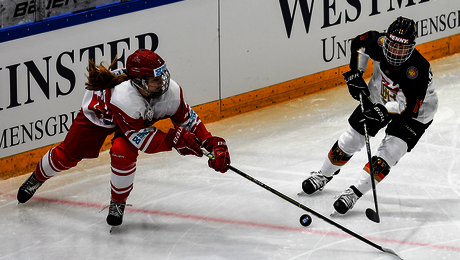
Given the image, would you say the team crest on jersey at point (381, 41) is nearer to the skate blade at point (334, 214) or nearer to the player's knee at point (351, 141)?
the player's knee at point (351, 141)

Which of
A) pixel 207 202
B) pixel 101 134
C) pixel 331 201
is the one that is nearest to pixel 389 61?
pixel 331 201

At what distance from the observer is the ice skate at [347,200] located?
11.7ft

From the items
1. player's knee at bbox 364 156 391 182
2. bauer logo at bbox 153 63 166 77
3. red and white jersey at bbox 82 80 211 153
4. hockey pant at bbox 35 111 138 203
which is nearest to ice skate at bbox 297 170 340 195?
player's knee at bbox 364 156 391 182

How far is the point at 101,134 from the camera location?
3.66 metres

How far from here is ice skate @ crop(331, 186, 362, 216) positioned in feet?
11.7

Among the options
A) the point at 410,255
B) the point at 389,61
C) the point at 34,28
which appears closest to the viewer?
the point at 410,255

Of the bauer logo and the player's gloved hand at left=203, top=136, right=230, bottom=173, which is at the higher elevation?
the bauer logo

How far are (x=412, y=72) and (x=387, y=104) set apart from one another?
267 millimetres

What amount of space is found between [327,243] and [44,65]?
2.20m

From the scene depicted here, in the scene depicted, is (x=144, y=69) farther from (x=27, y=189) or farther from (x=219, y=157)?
(x=27, y=189)

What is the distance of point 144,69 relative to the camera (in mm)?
3133

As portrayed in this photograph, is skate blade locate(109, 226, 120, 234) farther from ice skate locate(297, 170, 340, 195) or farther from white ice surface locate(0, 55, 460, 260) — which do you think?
ice skate locate(297, 170, 340, 195)

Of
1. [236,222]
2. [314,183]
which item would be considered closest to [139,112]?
[236,222]

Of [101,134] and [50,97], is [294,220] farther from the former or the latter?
[50,97]
